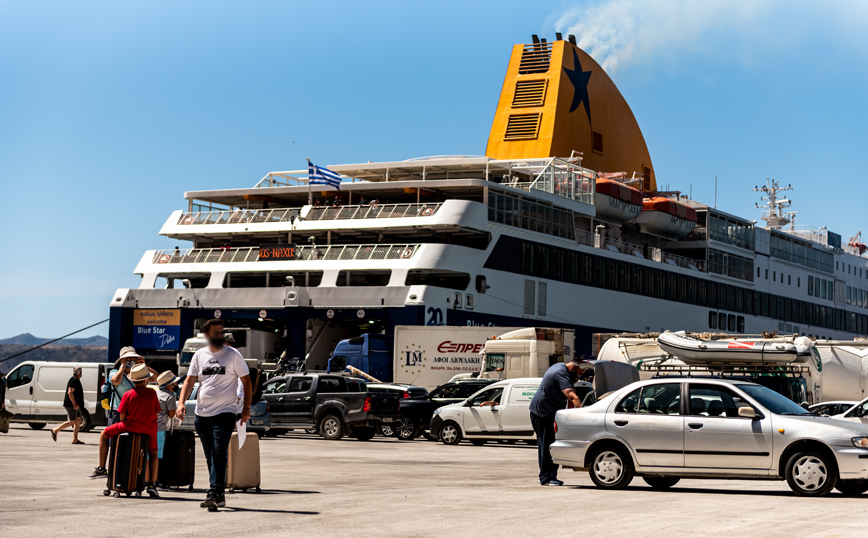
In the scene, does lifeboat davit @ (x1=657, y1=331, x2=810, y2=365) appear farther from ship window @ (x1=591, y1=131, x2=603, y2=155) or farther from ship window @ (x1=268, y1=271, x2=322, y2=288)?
ship window @ (x1=591, y1=131, x2=603, y2=155)

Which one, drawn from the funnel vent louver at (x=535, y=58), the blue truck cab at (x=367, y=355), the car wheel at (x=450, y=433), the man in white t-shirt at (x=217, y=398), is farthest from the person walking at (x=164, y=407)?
the funnel vent louver at (x=535, y=58)

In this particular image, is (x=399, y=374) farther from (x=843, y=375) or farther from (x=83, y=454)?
(x=83, y=454)

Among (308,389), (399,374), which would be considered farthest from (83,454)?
(399,374)

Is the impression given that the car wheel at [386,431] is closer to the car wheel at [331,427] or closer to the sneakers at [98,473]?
the car wheel at [331,427]

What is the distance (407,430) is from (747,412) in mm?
16214

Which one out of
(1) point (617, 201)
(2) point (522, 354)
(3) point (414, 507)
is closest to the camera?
(3) point (414, 507)

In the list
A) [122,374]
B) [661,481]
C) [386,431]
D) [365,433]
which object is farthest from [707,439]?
[386,431]

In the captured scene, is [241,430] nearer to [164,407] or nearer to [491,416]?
[164,407]

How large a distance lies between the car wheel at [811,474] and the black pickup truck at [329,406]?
15431 millimetres

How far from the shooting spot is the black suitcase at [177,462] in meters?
12.9

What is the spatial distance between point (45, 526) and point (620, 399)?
24.4 feet

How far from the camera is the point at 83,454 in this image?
19594mm

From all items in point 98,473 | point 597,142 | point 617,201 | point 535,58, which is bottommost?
point 98,473

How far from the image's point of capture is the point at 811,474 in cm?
1324
